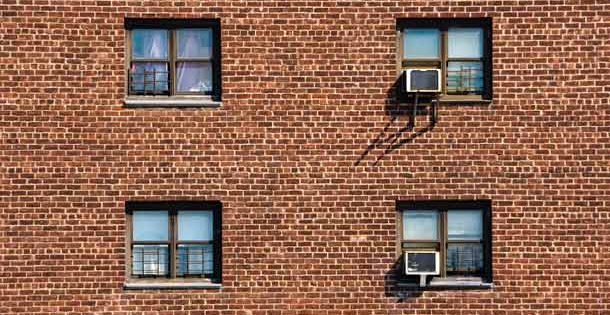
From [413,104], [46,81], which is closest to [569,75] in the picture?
[413,104]

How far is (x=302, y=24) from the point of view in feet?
50.5

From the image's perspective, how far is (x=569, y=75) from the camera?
1537cm

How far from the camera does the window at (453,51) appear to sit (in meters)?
15.6

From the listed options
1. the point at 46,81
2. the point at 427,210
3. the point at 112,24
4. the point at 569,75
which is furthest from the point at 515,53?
the point at 46,81

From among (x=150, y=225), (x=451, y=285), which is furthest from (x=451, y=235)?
(x=150, y=225)

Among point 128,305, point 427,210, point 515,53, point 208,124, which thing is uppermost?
point 515,53

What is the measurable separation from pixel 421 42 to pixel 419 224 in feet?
9.69

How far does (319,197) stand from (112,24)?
4.31 m

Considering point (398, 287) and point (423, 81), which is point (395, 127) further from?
point (398, 287)

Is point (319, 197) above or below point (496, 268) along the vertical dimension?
above

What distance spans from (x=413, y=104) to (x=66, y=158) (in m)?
5.58

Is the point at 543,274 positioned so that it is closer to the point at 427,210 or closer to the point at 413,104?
the point at 427,210

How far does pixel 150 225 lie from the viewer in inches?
610

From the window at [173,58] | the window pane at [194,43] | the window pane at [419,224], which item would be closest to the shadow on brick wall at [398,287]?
the window pane at [419,224]
